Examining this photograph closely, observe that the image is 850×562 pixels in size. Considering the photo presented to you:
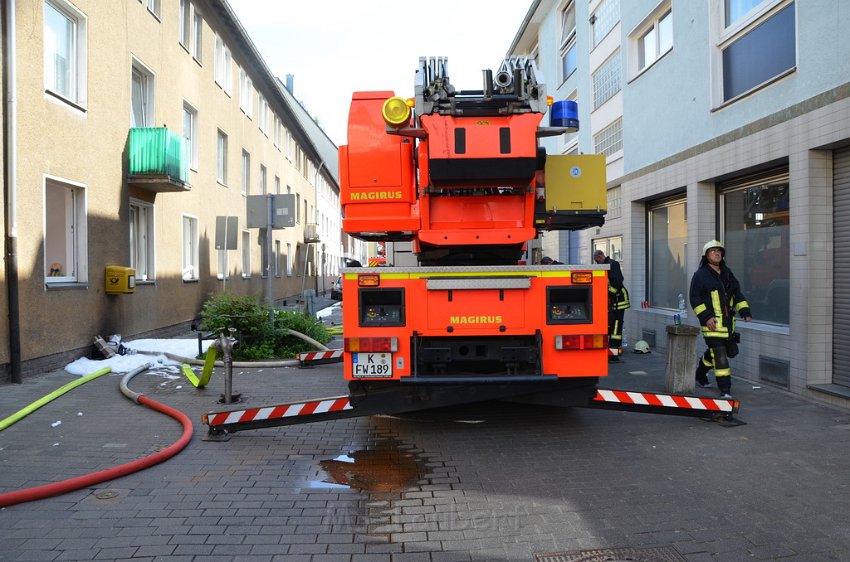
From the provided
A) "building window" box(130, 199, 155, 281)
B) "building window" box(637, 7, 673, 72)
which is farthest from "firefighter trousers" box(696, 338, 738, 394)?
"building window" box(130, 199, 155, 281)

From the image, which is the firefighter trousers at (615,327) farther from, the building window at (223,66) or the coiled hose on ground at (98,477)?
the building window at (223,66)

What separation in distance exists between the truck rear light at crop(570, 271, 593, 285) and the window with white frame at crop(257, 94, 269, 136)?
2077 cm

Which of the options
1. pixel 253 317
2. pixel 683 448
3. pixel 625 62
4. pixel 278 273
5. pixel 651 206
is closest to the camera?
pixel 683 448

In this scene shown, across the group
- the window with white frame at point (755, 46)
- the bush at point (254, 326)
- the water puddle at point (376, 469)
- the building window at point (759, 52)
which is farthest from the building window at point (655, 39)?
the water puddle at point (376, 469)

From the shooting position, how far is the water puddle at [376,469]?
4.47m

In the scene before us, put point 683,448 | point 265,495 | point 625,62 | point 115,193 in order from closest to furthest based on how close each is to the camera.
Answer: point 265,495, point 683,448, point 115,193, point 625,62

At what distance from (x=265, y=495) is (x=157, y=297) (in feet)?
32.8

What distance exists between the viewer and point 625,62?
13.5 metres

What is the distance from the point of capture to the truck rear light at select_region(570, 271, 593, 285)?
5266 mm

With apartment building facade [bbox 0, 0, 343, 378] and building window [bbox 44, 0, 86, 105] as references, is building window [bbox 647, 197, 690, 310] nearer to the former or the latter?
apartment building facade [bbox 0, 0, 343, 378]

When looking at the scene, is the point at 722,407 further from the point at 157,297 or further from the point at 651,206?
the point at 157,297

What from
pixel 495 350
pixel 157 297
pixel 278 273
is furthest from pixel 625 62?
pixel 278 273

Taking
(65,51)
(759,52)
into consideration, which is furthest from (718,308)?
(65,51)

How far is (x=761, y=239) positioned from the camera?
8555mm
